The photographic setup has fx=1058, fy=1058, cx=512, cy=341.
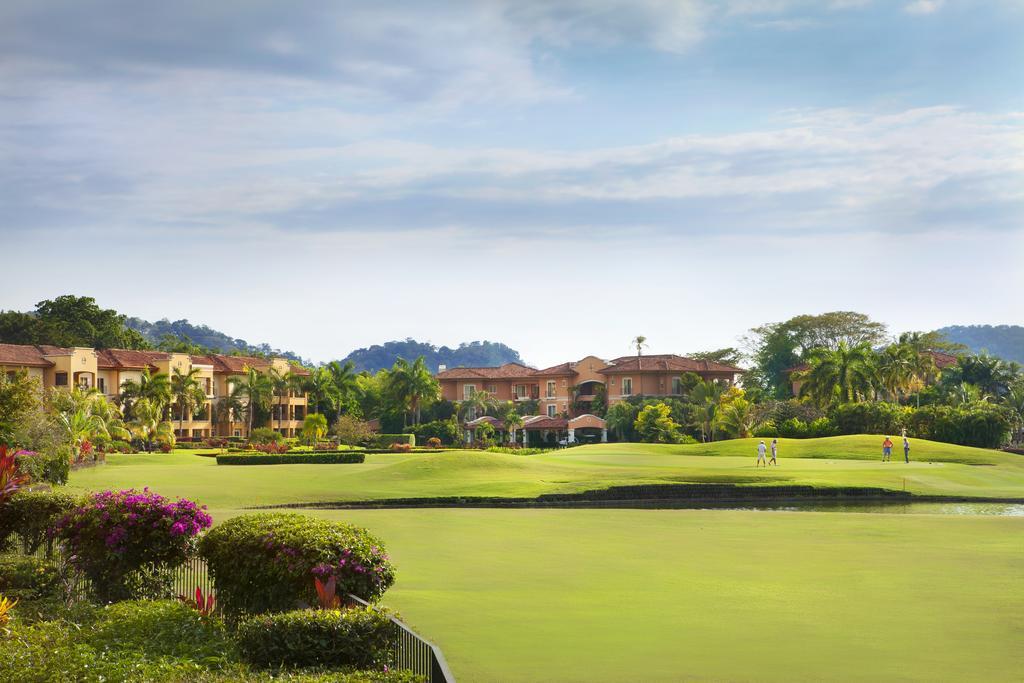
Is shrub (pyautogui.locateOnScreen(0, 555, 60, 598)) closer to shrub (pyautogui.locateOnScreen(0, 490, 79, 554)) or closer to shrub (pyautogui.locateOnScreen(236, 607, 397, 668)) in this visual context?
shrub (pyautogui.locateOnScreen(0, 490, 79, 554))

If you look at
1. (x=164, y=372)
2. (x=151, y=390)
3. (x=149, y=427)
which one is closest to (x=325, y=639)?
(x=149, y=427)

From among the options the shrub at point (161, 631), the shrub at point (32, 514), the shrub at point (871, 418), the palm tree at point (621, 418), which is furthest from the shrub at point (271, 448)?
the shrub at point (161, 631)

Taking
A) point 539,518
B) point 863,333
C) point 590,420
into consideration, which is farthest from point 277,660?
point 863,333

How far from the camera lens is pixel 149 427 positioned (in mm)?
72188

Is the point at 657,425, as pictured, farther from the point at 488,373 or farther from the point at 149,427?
the point at 149,427

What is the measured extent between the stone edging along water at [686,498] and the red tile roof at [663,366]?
200 feet

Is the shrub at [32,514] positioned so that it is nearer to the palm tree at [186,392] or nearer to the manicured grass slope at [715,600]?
the manicured grass slope at [715,600]

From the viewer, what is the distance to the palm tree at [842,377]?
78.4 metres

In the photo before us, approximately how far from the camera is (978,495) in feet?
124

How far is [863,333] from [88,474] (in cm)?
9171

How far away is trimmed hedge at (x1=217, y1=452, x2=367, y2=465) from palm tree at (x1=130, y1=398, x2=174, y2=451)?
1543 cm

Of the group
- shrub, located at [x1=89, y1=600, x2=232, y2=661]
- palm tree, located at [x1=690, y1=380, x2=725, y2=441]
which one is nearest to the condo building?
palm tree, located at [x1=690, y1=380, x2=725, y2=441]

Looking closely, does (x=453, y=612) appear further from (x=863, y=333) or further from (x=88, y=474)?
(x=863, y=333)

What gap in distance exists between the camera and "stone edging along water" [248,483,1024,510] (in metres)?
34.6
